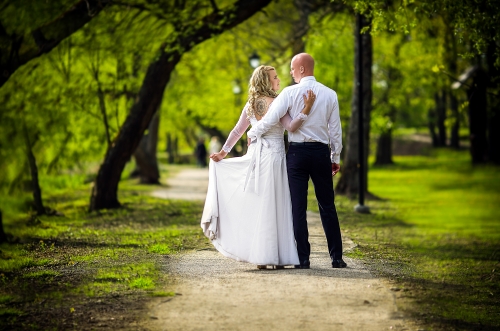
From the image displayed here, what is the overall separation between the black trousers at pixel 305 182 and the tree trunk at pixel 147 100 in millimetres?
8900

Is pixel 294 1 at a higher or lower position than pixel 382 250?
higher

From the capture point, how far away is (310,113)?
8758mm

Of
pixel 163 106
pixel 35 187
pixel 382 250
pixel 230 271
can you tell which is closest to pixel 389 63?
pixel 163 106

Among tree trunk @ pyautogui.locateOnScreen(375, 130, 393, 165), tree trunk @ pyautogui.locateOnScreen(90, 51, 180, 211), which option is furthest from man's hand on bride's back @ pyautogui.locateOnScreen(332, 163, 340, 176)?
tree trunk @ pyautogui.locateOnScreen(375, 130, 393, 165)

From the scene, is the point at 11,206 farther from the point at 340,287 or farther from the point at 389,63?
the point at 389,63

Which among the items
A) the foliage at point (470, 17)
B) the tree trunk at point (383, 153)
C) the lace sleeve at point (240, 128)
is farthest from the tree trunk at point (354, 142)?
the tree trunk at point (383, 153)

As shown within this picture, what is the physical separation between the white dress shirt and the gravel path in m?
1.41

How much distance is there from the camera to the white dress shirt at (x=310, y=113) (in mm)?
8742

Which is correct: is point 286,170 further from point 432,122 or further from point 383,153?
point 432,122

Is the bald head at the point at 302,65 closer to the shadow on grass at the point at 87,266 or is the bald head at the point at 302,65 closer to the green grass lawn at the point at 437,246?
the green grass lawn at the point at 437,246

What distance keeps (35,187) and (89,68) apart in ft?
12.3

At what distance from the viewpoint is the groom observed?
8.76m

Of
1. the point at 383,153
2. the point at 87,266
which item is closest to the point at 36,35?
the point at 87,266

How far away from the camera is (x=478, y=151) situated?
125ft
